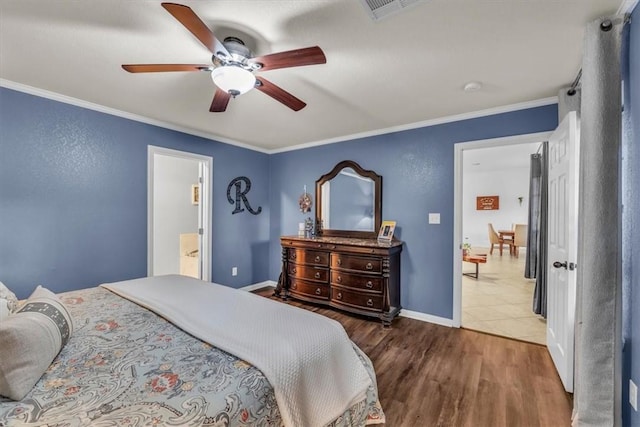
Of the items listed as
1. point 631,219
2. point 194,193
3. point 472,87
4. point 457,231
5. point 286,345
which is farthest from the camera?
point 194,193

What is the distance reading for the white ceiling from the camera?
1.50 meters

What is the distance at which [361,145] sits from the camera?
3830 millimetres

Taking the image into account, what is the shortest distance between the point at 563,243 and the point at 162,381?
103 inches

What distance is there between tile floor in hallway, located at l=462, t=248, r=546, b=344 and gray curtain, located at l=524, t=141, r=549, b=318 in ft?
0.76

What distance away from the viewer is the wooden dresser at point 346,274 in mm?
3137

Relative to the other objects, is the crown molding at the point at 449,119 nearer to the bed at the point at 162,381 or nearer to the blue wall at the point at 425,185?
the blue wall at the point at 425,185

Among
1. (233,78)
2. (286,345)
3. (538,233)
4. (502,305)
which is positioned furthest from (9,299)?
(538,233)

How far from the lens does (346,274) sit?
337 centimetres

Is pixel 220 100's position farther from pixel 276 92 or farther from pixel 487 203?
pixel 487 203

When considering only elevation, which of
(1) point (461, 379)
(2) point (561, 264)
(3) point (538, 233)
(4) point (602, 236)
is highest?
(4) point (602, 236)

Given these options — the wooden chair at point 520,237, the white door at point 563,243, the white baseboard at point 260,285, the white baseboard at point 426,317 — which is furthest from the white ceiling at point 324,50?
the wooden chair at point 520,237

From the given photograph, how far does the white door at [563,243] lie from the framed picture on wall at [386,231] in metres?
1.50

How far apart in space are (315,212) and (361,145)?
1216mm

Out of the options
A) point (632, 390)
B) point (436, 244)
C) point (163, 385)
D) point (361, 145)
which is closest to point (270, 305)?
point (163, 385)
